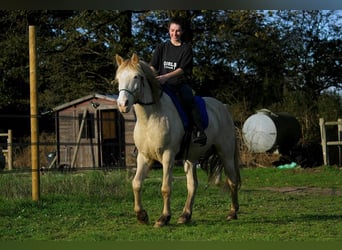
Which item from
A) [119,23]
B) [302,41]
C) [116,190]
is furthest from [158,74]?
[302,41]

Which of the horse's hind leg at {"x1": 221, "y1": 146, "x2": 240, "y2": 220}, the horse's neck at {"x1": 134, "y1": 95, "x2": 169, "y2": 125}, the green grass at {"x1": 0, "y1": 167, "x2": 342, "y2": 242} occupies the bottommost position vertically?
the green grass at {"x1": 0, "y1": 167, "x2": 342, "y2": 242}

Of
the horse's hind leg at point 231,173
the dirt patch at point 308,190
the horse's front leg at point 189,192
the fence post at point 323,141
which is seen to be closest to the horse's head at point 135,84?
the horse's front leg at point 189,192

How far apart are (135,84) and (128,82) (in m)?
0.09

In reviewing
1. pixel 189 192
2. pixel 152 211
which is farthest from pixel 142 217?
pixel 152 211

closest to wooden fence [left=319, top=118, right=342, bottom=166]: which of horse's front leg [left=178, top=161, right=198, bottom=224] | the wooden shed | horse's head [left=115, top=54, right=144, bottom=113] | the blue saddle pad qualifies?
the wooden shed

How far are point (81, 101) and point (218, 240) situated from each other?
51.0ft

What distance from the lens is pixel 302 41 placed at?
24219 mm

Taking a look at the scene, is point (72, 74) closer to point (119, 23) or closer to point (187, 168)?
point (119, 23)

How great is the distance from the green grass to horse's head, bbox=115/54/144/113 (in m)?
1.28

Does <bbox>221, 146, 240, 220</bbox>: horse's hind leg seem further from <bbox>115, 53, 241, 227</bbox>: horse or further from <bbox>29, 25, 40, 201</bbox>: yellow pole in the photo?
<bbox>29, 25, 40, 201</bbox>: yellow pole

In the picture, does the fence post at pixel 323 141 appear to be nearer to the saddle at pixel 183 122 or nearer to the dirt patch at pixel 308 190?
the dirt patch at pixel 308 190

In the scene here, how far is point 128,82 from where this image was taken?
234 inches

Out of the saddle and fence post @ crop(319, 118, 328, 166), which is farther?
fence post @ crop(319, 118, 328, 166)

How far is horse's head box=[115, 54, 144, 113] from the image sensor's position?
578 centimetres
